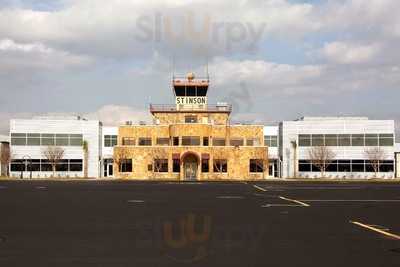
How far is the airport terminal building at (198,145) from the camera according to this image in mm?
89938

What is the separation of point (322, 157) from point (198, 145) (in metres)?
20.9

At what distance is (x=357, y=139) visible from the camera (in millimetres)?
95938

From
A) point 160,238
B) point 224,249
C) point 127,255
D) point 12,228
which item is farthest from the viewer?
point 12,228

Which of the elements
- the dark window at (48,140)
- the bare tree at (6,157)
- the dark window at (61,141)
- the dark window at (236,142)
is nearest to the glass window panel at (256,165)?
the dark window at (236,142)

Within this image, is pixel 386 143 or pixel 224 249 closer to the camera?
pixel 224 249

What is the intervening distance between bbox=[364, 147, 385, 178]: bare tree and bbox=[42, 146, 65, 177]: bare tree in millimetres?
51479

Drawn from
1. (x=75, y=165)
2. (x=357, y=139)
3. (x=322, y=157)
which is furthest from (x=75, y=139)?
(x=357, y=139)

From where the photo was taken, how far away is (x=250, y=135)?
9350cm

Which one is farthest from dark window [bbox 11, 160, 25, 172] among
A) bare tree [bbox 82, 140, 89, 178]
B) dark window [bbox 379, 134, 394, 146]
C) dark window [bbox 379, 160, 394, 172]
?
dark window [bbox 379, 134, 394, 146]

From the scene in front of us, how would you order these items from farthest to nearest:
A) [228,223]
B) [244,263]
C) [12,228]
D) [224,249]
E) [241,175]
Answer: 1. [241,175]
2. [228,223]
3. [12,228]
4. [224,249]
5. [244,263]

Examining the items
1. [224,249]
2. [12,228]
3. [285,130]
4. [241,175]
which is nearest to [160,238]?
[224,249]

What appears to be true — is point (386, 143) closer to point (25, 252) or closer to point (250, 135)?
point (250, 135)

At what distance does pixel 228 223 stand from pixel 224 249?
6462 millimetres

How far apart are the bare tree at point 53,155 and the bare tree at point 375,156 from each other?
5148 cm
